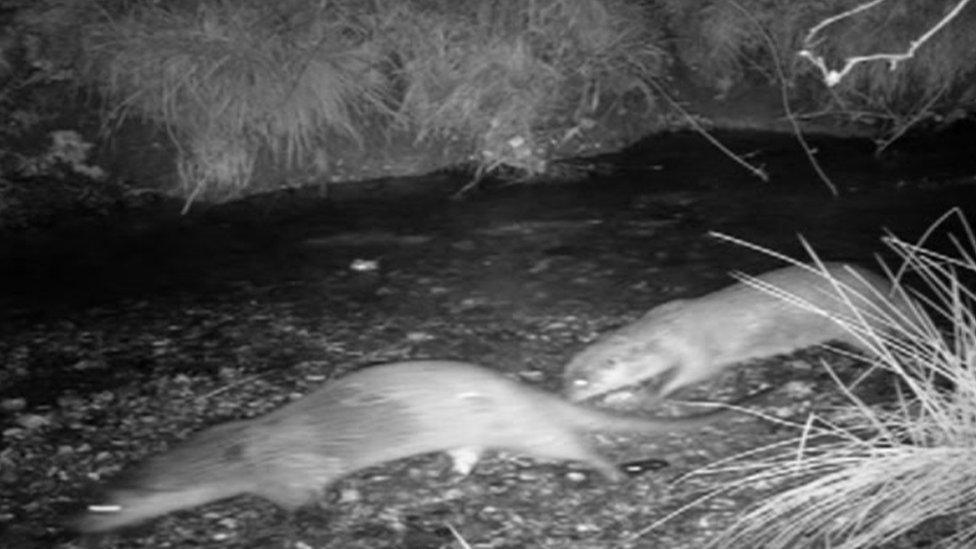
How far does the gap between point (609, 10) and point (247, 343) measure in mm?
2449

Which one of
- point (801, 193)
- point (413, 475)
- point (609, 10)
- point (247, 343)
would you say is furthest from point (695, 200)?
point (413, 475)

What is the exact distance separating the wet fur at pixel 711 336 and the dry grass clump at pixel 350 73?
1734 mm

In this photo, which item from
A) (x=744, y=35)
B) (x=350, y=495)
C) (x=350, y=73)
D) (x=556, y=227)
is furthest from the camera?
(x=744, y=35)

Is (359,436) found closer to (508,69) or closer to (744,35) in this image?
(508,69)

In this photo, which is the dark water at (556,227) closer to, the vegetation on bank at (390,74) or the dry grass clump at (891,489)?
the vegetation on bank at (390,74)

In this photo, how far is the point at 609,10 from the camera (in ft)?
19.7

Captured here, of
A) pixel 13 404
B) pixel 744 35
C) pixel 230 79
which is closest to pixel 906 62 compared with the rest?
pixel 744 35

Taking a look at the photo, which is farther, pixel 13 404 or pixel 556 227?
pixel 556 227

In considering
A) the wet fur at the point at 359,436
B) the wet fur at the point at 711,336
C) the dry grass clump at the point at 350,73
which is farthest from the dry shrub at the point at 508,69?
the wet fur at the point at 359,436

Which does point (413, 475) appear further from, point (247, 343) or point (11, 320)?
point (11, 320)

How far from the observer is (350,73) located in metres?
5.62

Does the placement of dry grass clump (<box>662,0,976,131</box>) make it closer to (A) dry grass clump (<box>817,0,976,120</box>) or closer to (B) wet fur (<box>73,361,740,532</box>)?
(A) dry grass clump (<box>817,0,976,120</box>)

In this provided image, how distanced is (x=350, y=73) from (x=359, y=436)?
241 centimetres

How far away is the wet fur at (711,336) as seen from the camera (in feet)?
12.5
